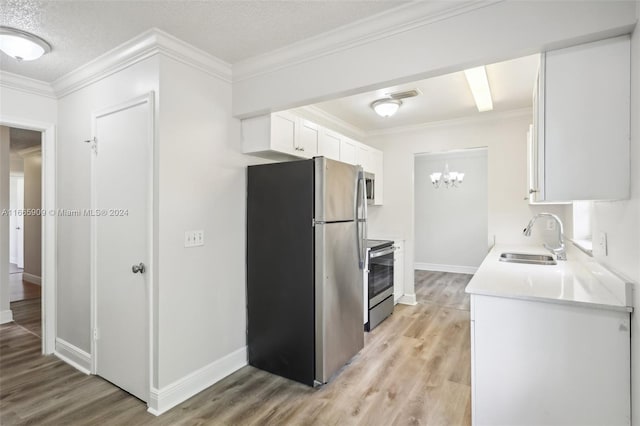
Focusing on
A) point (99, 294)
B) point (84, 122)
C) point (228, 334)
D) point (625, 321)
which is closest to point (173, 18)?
point (84, 122)

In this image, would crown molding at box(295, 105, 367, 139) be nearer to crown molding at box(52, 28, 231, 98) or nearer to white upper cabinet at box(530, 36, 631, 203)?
crown molding at box(52, 28, 231, 98)

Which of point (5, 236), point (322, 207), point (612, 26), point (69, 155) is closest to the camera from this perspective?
point (612, 26)

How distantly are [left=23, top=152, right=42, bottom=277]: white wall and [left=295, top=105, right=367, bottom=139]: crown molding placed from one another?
15.9 feet

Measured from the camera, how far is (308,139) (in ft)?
10.4

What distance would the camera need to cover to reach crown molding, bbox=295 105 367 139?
11.9ft

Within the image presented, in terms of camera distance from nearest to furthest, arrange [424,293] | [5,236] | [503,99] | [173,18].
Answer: [173,18] < [503,99] < [5,236] < [424,293]

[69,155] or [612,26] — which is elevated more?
[612,26]

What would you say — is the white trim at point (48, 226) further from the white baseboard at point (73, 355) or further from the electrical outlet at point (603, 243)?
the electrical outlet at point (603, 243)

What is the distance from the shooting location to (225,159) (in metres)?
2.65

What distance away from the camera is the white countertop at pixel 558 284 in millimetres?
1523

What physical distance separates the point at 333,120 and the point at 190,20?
232cm

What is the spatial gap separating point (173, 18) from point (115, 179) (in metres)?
1.25

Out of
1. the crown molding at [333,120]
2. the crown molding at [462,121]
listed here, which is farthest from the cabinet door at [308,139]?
the crown molding at [462,121]

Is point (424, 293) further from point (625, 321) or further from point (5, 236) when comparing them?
point (5, 236)
